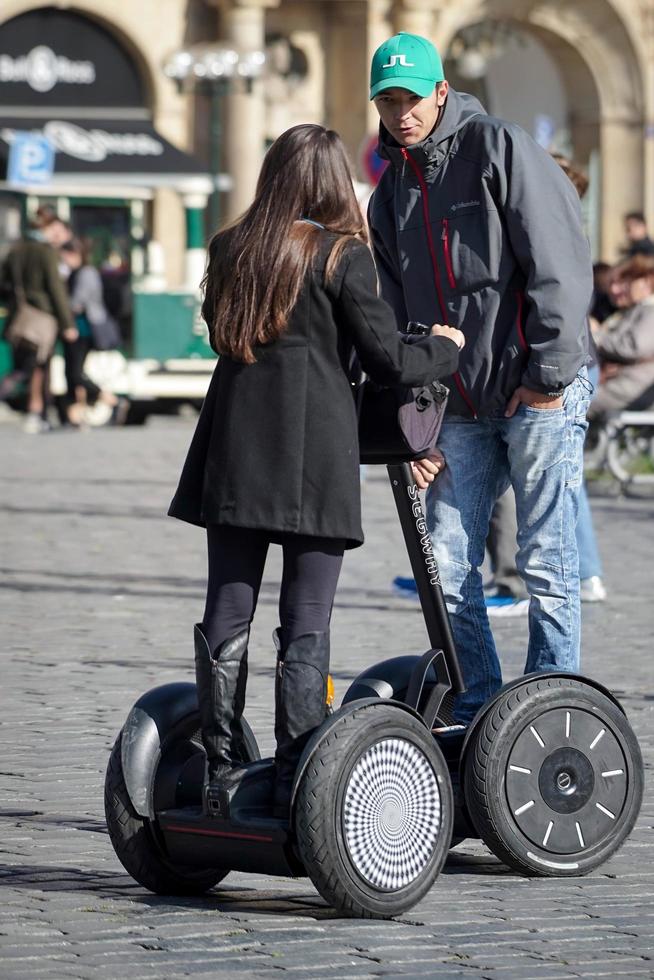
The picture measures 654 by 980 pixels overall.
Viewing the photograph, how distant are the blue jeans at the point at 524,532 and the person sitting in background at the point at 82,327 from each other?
51.2 ft

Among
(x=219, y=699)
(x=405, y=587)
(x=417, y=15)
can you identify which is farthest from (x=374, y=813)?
(x=417, y=15)

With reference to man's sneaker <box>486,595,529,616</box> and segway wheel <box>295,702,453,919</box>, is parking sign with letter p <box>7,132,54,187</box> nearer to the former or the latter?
man's sneaker <box>486,595,529,616</box>

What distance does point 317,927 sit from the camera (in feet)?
14.5

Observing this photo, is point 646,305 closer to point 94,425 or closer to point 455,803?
point 94,425

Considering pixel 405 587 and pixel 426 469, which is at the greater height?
pixel 426 469

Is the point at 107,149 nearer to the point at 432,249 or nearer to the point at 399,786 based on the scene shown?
the point at 432,249

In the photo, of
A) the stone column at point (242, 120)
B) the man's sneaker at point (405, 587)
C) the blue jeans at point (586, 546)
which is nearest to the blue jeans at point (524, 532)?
the blue jeans at point (586, 546)

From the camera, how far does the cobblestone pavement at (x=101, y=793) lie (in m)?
4.22

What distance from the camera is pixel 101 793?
575cm

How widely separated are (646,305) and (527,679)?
32.5ft

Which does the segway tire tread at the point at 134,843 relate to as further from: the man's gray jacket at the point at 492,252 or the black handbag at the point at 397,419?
the man's gray jacket at the point at 492,252

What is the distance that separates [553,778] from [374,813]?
0.57 metres

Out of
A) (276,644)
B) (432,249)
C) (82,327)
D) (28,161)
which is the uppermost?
(432,249)

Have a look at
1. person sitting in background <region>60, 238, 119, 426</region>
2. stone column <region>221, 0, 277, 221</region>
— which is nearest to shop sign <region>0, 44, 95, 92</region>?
stone column <region>221, 0, 277, 221</region>
